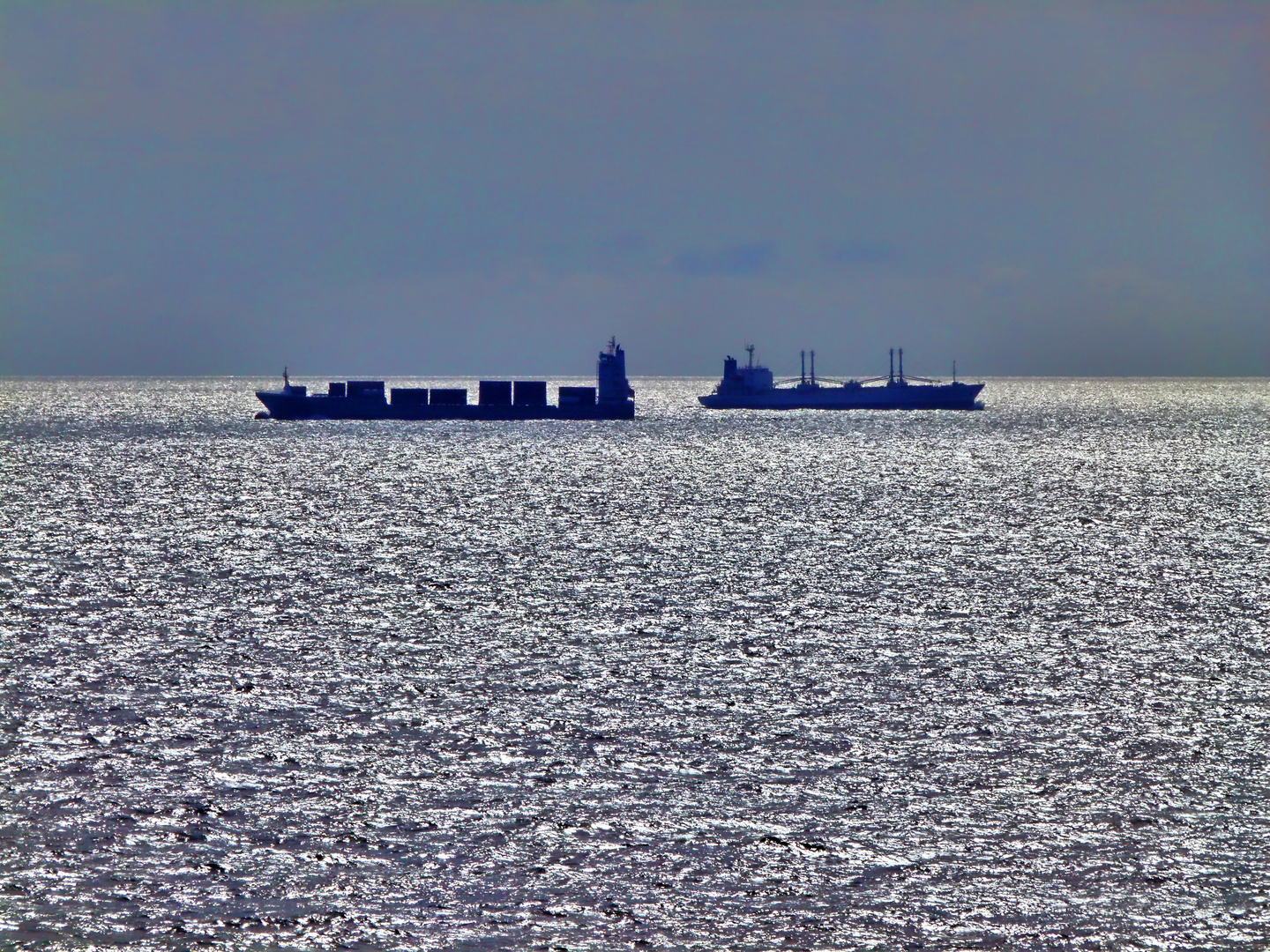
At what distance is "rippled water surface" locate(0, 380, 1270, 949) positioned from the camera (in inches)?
807

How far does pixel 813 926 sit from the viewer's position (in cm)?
1984

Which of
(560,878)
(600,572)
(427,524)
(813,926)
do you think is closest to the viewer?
(813,926)

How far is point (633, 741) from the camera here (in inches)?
1169

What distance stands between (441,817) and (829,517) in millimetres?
61165

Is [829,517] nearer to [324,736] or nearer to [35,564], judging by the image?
[35,564]

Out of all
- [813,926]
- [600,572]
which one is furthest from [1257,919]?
[600,572]

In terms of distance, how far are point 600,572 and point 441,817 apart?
34.2 m

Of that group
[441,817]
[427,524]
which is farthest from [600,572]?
[441,817]

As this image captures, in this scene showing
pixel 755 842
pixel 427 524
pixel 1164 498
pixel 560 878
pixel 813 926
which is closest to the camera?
pixel 813 926

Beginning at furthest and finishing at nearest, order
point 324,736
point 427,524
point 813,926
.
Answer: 1. point 427,524
2. point 324,736
3. point 813,926

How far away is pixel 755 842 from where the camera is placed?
23.2 m

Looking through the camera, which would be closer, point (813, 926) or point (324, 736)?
point (813, 926)

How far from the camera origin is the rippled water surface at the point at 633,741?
67.3 feet

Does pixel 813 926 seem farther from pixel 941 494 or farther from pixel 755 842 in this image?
pixel 941 494
